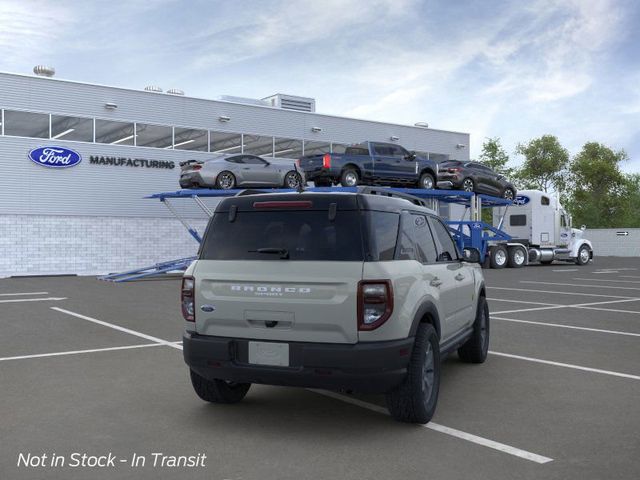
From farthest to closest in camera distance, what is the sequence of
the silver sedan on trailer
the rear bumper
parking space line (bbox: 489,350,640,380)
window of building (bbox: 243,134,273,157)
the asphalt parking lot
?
window of building (bbox: 243,134,273,157) → the silver sedan on trailer → parking space line (bbox: 489,350,640,380) → the rear bumper → the asphalt parking lot

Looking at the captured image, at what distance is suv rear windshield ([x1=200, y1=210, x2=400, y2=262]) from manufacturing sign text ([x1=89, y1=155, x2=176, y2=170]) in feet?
76.1

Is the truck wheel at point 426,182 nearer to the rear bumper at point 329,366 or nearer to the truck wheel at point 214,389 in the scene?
the truck wheel at point 214,389

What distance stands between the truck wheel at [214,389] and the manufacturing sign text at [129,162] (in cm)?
2306

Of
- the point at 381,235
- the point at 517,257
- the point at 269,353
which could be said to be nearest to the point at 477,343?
the point at 381,235

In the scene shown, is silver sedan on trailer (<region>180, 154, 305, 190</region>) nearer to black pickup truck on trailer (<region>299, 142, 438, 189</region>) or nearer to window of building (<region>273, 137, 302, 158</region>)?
black pickup truck on trailer (<region>299, 142, 438, 189</region>)

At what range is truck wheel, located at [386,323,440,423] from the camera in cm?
496

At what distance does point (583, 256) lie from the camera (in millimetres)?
32500

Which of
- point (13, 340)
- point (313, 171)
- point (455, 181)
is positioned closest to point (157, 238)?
point (313, 171)

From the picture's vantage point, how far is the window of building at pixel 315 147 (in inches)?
1286

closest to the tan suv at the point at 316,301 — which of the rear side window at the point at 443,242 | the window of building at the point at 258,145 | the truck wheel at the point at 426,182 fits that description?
the rear side window at the point at 443,242

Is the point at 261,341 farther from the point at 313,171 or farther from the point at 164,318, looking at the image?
the point at 313,171

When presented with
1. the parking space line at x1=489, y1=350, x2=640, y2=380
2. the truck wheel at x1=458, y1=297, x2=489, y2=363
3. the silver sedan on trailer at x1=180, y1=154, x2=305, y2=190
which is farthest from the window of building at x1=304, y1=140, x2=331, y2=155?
the truck wheel at x1=458, y1=297, x2=489, y2=363

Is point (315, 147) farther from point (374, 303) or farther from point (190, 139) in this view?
point (374, 303)

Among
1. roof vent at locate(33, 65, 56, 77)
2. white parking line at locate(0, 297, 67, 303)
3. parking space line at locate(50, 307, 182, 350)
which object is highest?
roof vent at locate(33, 65, 56, 77)
